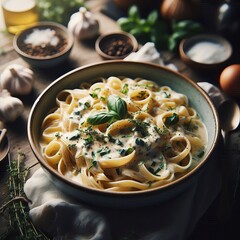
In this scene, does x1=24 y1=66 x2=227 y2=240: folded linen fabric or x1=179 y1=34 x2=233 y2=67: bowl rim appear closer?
x1=24 y1=66 x2=227 y2=240: folded linen fabric

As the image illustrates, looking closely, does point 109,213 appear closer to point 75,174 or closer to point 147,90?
point 75,174

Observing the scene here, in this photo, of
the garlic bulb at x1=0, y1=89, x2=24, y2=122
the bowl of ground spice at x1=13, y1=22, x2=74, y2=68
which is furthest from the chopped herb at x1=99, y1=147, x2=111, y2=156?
the bowl of ground spice at x1=13, y1=22, x2=74, y2=68

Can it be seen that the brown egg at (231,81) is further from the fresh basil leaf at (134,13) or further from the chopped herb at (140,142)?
the chopped herb at (140,142)

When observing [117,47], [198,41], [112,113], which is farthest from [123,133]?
[198,41]

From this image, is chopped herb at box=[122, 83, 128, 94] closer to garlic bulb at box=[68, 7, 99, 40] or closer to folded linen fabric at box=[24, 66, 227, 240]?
folded linen fabric at box=[24, 66, 227, 240]

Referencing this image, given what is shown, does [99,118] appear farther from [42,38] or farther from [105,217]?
[42,38]

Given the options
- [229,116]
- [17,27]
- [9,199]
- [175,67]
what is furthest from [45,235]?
[17,27]

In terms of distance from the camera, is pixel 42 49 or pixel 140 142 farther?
pixel 42 49
